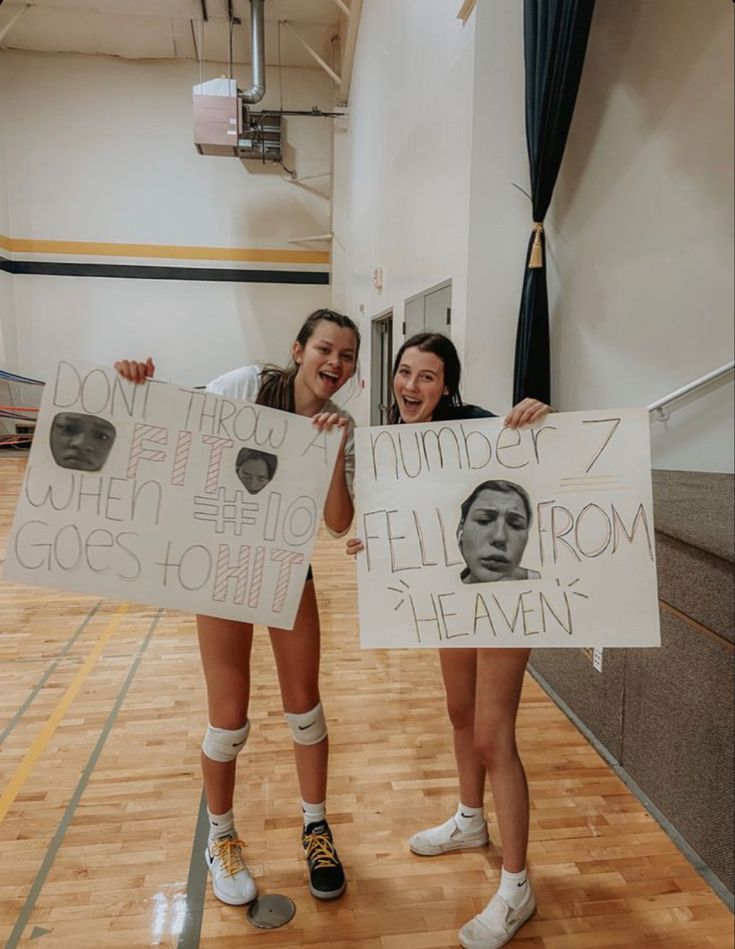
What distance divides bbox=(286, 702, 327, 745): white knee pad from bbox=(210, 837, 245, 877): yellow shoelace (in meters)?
0.31

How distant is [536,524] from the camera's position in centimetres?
122

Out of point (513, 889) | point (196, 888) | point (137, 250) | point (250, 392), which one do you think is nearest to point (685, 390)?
point (250, 392)

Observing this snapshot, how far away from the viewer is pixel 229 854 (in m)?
1.47

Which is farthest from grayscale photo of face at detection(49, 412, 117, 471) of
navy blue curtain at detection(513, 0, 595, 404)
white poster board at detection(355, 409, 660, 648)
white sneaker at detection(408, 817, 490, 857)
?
navy blue curtain at detection(513, 0, 595, 404)

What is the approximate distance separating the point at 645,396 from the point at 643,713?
1.06 m

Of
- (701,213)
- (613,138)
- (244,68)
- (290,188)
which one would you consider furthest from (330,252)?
(701,213)

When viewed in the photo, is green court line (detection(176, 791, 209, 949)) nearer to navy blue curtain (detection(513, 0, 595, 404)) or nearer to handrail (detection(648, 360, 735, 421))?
handrail (detection(648, 360, 735, 421))

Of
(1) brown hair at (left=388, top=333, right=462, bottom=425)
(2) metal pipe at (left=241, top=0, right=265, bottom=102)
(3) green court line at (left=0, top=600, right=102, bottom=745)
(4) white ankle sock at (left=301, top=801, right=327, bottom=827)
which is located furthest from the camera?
(2) metal pipe at (left=241, top=0, right=265, bottom=102)

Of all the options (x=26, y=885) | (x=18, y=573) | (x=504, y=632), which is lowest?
(x=26, y=885)

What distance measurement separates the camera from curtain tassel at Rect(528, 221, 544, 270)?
2627 mm

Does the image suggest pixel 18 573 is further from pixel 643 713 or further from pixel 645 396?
pixel 645 396

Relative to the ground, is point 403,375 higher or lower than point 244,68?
lower

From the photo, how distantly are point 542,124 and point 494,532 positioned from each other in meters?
2.03

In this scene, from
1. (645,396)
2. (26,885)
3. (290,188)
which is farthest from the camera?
(290,188)
